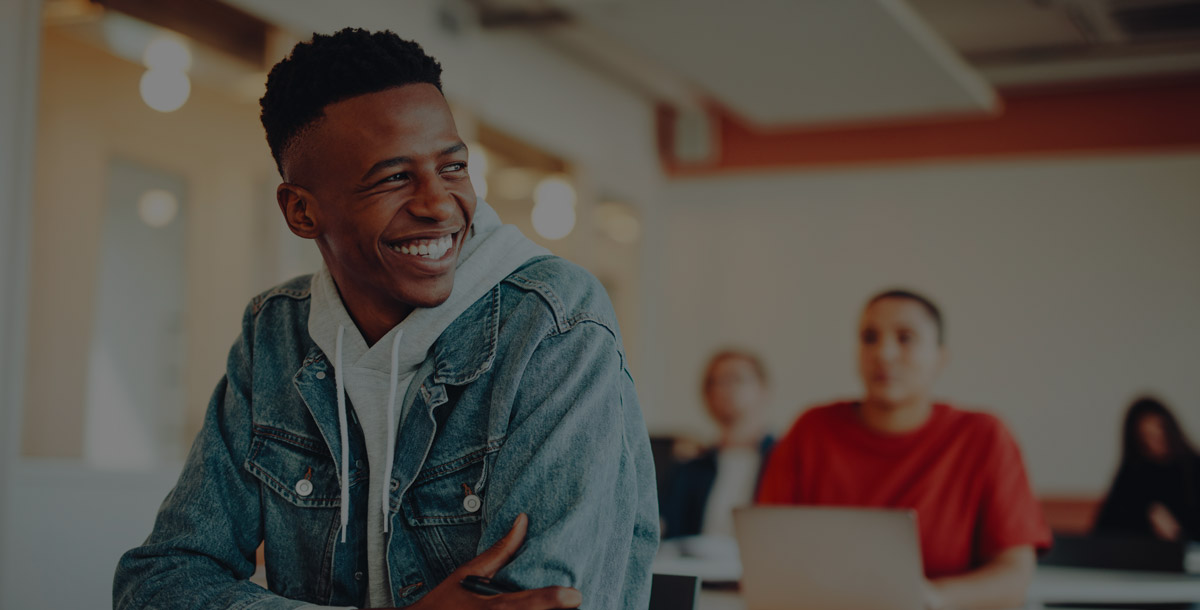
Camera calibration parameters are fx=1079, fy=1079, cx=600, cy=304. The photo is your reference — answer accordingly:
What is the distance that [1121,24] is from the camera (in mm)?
→ 5840

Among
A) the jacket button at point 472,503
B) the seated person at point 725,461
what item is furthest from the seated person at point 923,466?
the jacket button at point 472,503

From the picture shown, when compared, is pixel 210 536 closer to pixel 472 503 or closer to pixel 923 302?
pixel 472 503

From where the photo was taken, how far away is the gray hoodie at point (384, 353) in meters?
1.38

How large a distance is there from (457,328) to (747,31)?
13.2 ft

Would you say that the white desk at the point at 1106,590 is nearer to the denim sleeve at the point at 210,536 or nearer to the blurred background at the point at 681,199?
the denim sleeve at the point at 210,536

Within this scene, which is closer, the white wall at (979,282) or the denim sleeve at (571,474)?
the denim sleeve at (571,474)

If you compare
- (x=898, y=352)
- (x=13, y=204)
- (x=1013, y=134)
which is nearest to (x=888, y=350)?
(x=898, y=352)

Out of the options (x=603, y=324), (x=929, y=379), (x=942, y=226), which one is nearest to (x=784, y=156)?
(x=942, y=226)

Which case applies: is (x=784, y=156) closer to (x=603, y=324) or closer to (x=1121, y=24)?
(x=1121, y=24)

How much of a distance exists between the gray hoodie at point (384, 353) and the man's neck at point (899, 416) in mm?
1579

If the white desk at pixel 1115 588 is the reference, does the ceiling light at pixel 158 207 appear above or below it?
above

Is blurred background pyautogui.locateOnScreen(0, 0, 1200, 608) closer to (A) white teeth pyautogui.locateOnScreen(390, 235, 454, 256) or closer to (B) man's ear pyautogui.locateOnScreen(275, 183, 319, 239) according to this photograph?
(B) man's ear pyautogui.locateOnScreen(275, 183, 319, 239)

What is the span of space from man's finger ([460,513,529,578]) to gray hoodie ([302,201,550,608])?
0.20 meters

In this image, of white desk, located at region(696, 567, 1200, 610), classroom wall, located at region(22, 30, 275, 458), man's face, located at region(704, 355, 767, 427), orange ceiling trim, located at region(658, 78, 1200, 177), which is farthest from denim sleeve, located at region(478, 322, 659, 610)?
orange ceiling trim, located at region(658, 78, 1200, 177)
